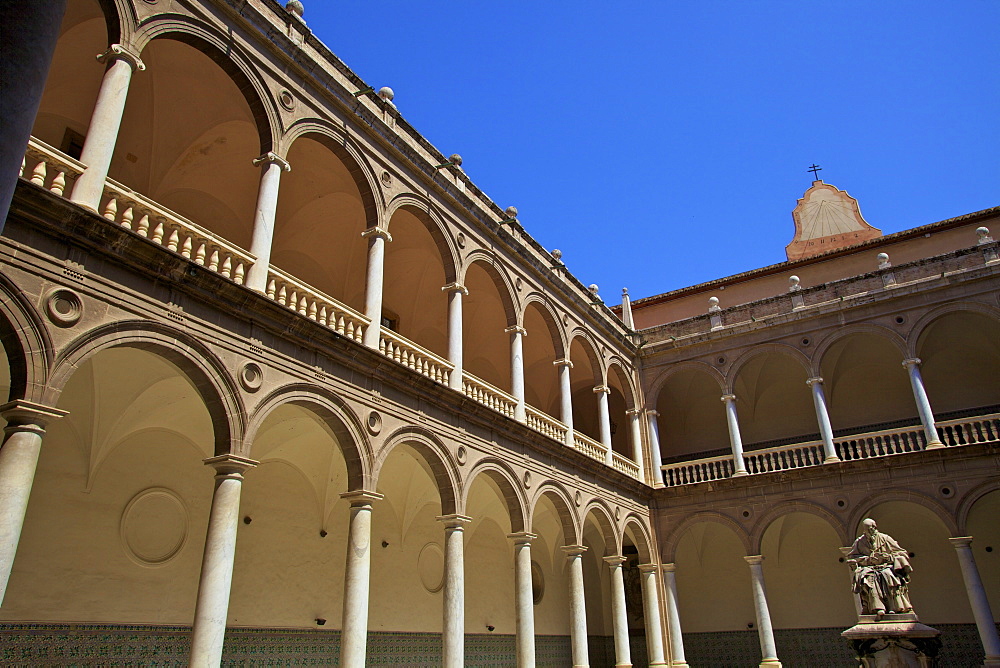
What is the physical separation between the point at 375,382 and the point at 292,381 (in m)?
1.47

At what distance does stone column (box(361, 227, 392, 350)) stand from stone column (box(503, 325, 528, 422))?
3.59 metres

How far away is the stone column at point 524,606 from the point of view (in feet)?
38.3

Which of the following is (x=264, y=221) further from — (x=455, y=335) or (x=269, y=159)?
(x=455, y=335)

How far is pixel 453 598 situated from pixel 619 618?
5.65 m

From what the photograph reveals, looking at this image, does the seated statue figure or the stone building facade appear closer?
the stone building facade

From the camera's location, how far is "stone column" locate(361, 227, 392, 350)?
10070mm

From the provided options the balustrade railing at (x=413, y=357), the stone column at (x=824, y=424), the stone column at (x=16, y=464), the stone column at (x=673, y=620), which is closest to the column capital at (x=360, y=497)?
the balustrade railing at (x=413, y=357)

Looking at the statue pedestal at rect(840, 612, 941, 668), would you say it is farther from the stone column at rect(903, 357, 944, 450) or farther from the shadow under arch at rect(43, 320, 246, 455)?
the shadow under arch at rect(43, 320, 246, 455)

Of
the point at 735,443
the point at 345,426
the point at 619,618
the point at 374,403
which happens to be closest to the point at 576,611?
the point at 619,618

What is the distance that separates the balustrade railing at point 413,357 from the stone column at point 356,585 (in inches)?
78.2

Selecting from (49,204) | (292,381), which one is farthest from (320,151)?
(49,204)

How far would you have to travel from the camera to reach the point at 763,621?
50.5 ft

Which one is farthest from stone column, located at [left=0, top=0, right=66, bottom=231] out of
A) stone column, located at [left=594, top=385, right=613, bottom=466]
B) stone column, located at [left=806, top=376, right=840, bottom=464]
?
stone column, located at [left=806, top=376, right=840, bottom=464]

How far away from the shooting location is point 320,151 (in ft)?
38.1
